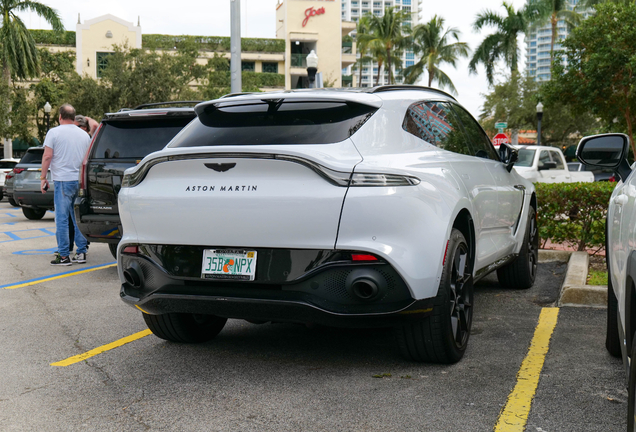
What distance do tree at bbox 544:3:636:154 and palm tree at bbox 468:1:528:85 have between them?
88.9ft

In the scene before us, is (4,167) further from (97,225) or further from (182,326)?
(182,326)

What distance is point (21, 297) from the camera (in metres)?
6.60

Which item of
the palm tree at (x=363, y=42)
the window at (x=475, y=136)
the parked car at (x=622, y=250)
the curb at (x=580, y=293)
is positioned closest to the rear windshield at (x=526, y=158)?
the curb at (x=580, y=293)

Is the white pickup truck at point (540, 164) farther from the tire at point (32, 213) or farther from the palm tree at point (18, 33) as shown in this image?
the palm tree at point (18, 33)

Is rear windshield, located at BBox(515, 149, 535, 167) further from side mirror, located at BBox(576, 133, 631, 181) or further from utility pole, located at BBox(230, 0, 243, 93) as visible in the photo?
side mirror, located at BBox(576, 133, 631, 181)

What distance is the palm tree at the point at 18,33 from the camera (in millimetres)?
39188

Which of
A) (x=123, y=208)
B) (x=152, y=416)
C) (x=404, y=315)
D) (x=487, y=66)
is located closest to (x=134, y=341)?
(x=123, y=208)

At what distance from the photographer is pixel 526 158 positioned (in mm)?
17359

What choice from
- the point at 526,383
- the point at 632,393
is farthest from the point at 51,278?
the point at 632,393

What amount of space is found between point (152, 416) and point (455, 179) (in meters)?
2.24

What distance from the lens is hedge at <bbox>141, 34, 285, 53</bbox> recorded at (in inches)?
2024

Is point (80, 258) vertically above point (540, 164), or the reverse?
point (540, 164)

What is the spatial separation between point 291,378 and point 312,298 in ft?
2.10

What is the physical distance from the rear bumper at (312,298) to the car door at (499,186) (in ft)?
6.33
